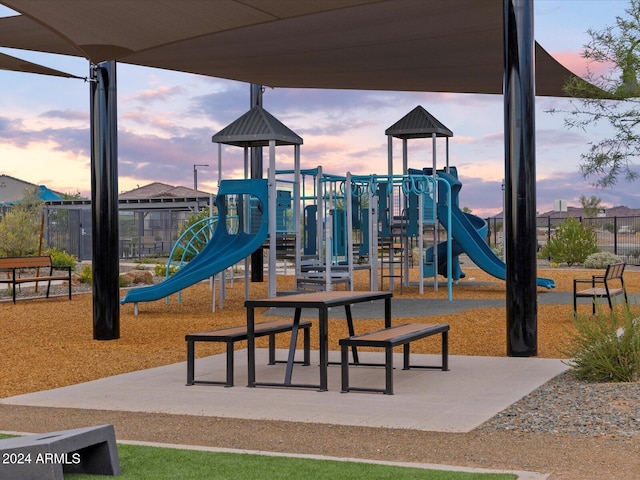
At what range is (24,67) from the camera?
1156 cm

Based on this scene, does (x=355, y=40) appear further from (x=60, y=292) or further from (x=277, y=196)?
(x=60, y=292)

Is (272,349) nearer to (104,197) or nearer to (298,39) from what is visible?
(104,197)

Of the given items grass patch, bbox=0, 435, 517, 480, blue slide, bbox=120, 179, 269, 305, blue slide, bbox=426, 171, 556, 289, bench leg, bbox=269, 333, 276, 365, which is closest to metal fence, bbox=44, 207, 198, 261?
blue slide, bbox=426, 171, 556, 289

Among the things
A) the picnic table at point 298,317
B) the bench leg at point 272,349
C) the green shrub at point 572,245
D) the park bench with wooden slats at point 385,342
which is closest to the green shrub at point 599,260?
the green shrub at point 572,245

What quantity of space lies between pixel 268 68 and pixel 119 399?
28.2 ft

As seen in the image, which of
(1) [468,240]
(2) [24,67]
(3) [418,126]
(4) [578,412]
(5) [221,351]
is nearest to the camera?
(4) [578,412]

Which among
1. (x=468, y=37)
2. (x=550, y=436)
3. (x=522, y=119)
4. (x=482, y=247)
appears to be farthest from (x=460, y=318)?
(x=550, y=436)

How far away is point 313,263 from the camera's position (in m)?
17.8

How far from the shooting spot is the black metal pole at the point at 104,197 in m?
11.6

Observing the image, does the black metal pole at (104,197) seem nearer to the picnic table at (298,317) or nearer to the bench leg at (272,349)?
the bench leg at (272,349)

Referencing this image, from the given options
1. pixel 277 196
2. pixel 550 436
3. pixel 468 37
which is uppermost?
pixel 468 37

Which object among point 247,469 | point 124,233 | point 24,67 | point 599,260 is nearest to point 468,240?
point 599,260

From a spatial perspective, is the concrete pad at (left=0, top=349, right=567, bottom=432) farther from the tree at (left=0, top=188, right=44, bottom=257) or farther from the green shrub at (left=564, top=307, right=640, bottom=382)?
the tree at (left=0, top=188, right=44, bottom=257)

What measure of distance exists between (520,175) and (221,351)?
12.6 ft
